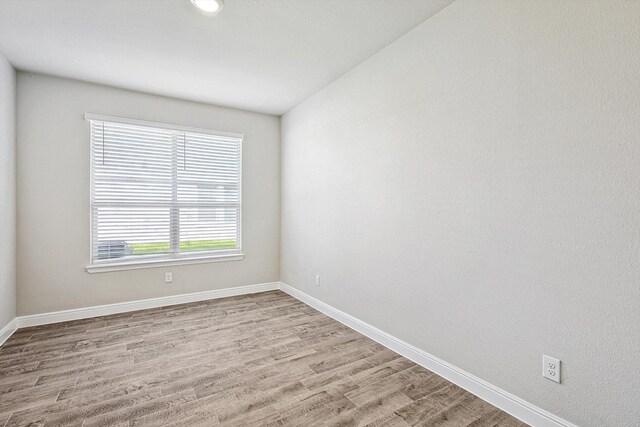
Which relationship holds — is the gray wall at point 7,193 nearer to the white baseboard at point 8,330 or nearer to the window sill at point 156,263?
the white baseboard at point 8,330

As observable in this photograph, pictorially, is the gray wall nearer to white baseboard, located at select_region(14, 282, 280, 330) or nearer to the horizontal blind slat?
white baseboard, located at select_region(14, 282, 280, 330)

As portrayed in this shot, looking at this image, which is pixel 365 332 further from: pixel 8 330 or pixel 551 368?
pixel 8 330

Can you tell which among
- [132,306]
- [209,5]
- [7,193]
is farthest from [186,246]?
[209,5]

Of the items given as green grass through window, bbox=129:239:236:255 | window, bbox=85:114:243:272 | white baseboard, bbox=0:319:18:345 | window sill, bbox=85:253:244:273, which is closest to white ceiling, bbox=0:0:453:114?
window, bbox=85:114:243:272

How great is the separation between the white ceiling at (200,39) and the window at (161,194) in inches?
24.6

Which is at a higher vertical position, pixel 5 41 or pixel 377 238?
pixel 5 41

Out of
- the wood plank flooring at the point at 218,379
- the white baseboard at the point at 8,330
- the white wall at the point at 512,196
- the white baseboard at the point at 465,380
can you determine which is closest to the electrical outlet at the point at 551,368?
the white wall at the point at 512,196

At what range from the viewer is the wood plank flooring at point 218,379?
5.85ft

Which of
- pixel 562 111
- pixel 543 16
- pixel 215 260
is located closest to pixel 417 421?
pixel 562 111

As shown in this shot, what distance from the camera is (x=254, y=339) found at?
2.84 metres

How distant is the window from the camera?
3.49m

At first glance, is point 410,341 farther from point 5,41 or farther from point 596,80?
point 5,41

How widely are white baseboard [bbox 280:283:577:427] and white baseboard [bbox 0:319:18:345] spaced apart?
3.11 metres

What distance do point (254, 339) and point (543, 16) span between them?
3.12 metres
